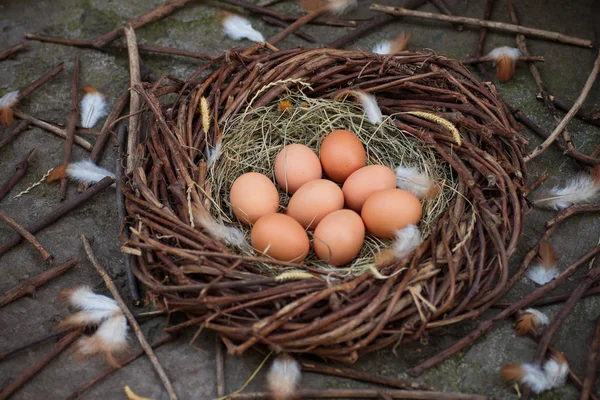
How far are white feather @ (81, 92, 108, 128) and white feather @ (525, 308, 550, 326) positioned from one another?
1692 millimetres

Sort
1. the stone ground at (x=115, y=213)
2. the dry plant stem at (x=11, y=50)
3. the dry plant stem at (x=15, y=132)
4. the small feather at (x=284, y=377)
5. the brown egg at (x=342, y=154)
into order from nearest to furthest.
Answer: the small feather at (x=284, y=377) < the stone ground at (x=115, y=213) < the brown egg at (x=342, y=154) < the dry plant stem at (x=15, y=132) < the dry plant stem at (x=11, y=50)

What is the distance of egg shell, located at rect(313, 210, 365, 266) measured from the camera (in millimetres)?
2008

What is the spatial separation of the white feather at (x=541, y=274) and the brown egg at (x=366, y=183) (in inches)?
20.3

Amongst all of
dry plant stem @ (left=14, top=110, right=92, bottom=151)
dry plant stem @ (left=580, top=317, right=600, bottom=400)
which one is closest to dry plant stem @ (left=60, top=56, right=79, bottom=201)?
Result: dry plant stem @ (left=14, top=110, right=92, bottom=151)

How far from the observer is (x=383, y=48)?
2.66 m

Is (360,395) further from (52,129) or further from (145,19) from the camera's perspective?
(145,19)

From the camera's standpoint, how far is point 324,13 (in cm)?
281

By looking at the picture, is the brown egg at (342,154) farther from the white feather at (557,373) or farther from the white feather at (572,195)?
the white feather at (557,373)

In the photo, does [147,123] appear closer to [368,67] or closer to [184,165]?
[184,165]

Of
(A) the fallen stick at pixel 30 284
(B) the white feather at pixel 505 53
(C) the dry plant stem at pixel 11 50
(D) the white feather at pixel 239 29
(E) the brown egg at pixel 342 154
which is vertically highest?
(D) the white feather at pixel 239 29

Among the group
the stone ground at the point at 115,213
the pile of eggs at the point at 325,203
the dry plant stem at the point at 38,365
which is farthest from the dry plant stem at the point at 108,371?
the pile of eggs at the point at 325,203

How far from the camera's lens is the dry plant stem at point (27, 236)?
211 cm

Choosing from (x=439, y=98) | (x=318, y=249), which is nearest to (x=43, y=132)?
(x=318, y=249)

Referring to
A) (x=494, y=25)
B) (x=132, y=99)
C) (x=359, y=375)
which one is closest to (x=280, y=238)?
(x=359, y=375)
